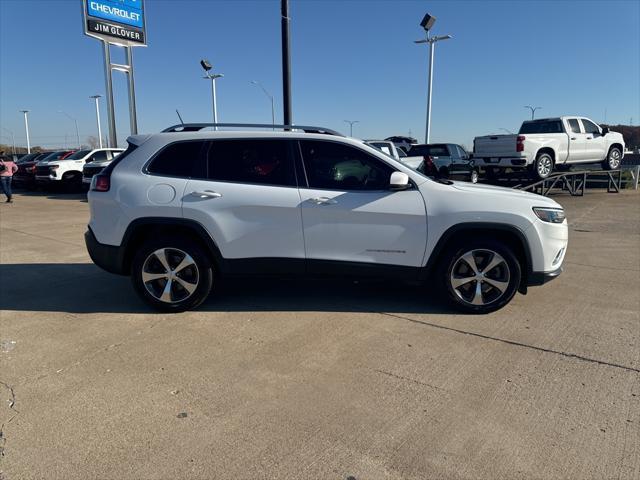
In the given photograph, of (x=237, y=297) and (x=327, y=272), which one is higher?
(x=327, y=272)

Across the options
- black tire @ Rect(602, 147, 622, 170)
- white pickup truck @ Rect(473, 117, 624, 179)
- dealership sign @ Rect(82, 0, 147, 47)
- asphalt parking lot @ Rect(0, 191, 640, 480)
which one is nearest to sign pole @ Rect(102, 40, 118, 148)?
dealership sign @ Rect(82, 0, 147, 47)

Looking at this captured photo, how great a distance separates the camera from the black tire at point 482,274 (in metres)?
4.34

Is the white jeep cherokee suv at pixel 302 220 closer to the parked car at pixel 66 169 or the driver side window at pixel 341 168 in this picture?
the driver side window at pixel 341 168

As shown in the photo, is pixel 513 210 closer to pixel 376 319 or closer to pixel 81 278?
pixel 376 319

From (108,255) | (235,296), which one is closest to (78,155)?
(108,255)

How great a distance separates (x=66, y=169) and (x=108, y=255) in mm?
16536

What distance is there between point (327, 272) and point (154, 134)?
218cm

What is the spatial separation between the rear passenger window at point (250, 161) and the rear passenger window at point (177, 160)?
15 centimetres

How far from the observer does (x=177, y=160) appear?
176 inches

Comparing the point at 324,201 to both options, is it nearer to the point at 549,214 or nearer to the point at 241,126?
the point at 241,126

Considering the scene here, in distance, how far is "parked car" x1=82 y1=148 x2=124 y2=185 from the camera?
16.6 m

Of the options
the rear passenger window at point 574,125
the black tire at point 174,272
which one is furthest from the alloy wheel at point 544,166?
the black tire at point 174,272

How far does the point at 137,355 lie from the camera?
367cm

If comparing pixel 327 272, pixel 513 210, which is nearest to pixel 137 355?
pixel 327 272
